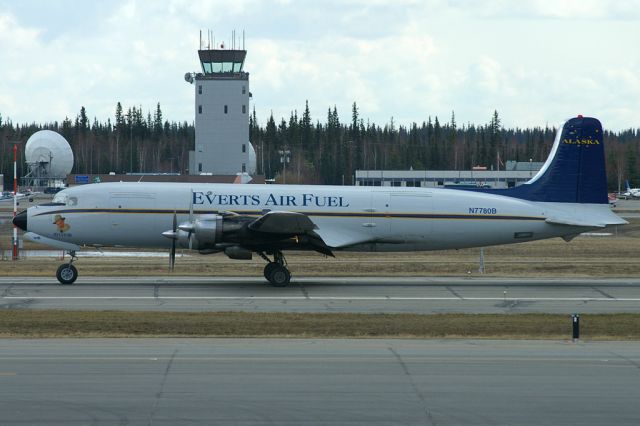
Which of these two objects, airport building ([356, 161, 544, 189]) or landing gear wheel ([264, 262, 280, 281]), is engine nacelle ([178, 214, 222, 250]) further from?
airport building ([356, 161, 544, 189])

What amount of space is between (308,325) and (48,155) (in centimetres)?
10914

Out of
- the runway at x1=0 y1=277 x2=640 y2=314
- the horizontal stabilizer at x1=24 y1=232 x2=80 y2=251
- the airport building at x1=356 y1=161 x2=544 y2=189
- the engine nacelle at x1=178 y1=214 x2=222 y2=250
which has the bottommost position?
the runway at x1=0 y1=277 x2=640 y2=314

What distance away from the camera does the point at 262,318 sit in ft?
83.8

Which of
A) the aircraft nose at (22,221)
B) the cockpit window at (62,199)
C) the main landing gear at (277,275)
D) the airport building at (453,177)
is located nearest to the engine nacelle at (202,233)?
the main landing gear at (277,275)

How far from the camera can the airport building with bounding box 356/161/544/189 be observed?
389 ft

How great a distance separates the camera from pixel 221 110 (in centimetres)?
8994

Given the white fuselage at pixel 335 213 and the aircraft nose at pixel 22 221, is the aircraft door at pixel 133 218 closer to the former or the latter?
the white fuselage at pixel 335 213

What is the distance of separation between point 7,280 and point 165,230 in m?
6.82

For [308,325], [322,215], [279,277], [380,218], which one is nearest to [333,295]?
[279,277]

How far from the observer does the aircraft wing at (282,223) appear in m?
31.3

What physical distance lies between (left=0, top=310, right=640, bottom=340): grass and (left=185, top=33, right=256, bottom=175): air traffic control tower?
6486 centimetres

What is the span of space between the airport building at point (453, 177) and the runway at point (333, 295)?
8171 cm

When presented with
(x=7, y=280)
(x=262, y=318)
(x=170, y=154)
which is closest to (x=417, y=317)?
(x=262, y=318)

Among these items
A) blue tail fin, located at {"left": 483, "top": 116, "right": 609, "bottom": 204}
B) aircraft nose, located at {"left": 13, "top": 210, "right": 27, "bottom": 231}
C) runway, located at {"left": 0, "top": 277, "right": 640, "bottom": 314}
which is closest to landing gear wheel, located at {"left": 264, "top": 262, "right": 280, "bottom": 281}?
runway, located at {"left": 0, "top": 277, "right": 640, "bottom": 314}
